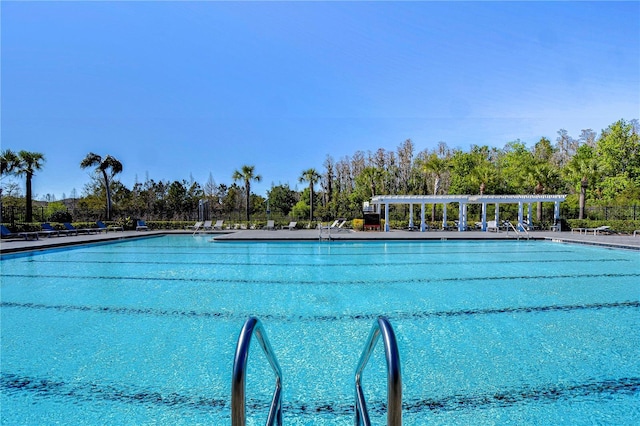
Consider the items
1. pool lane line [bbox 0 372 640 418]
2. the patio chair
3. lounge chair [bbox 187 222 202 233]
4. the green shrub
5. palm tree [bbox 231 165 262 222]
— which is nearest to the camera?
pool lane line [bbox 0 372 640 418]

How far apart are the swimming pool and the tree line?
1912 cm

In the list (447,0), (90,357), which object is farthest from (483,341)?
(447,0)

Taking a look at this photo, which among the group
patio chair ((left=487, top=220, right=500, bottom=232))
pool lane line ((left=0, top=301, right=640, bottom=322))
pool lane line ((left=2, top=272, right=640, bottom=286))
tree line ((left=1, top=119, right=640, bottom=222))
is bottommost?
pool lane line ((left=0, top=301, right=640, bottom=322))

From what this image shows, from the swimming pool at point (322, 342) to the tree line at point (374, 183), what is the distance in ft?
62.7

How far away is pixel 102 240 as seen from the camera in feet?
58.1

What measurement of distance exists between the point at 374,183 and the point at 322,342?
3196 centimetres

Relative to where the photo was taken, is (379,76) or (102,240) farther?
(379,76)

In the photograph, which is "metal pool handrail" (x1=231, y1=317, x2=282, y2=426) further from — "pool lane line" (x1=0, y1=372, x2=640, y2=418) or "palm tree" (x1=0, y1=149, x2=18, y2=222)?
"palm tree" (x1=0, y1=149, x2=18, y2=222)

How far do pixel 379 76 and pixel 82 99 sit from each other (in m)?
16.7

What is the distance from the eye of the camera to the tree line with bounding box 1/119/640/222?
99.4 ft

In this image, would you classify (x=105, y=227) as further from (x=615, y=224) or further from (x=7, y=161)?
(x=615, y=224)

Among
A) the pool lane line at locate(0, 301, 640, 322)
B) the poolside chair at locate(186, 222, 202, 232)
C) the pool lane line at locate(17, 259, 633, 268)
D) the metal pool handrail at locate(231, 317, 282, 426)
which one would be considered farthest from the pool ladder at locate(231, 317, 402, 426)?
the poolside chair at locate(186, 222, 202, 232)

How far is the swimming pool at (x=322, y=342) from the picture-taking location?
11.3 ft

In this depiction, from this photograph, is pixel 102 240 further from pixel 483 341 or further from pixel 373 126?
pixel 373 126
